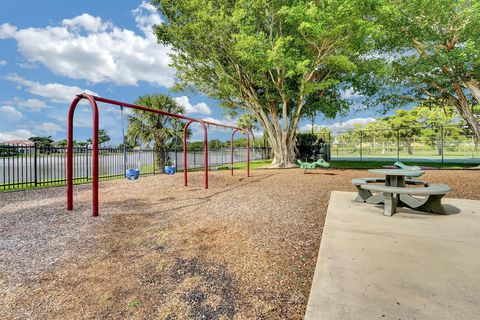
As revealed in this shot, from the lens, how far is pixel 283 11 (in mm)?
12375

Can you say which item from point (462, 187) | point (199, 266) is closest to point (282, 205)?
point (199, 266)

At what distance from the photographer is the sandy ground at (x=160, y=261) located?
2164 mm

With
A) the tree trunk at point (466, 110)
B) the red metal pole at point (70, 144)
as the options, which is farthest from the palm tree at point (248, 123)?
the red metal pole at point (70, 144)

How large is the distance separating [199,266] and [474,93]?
18721mm

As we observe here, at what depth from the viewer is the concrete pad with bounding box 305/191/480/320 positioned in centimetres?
193

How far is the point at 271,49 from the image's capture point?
14148 millimetres

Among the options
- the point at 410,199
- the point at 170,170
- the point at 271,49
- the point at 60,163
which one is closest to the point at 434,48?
the point at 271,49

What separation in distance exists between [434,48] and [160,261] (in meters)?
18.2

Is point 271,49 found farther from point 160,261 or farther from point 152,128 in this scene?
point 160,261

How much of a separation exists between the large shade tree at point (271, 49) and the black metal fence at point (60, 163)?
18.7ft

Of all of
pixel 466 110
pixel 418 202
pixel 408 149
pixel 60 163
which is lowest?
pixel 418 202

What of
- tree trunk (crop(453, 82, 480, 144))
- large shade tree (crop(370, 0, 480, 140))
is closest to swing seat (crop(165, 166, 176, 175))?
large shade tree (crop(370, 0, 480, 140))

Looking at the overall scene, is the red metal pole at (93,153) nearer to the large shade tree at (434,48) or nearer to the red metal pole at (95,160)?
the red metal pole at (95,160)

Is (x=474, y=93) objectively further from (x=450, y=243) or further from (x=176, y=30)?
(x=176, y=30)
